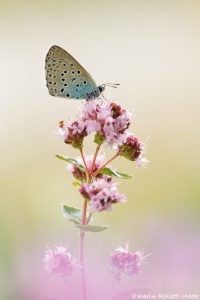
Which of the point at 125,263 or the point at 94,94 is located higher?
the point at 94,94

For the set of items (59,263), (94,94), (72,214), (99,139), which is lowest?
(59,263)

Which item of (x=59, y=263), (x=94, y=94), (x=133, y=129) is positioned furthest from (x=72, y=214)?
(x=133, y=129)

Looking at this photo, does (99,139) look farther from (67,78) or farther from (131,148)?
(67,78)

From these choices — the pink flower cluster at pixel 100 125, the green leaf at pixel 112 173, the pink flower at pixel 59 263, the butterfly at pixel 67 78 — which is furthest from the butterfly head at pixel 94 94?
the pink flower at pixel 59 263

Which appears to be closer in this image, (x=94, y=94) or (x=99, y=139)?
(x=99, y=139)

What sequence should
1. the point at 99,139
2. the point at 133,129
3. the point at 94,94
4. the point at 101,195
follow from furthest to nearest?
the point at 133,129, the point at 94,94, the point at 99,139, the point at 101,195

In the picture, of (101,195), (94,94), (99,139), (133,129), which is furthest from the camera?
(133,129)

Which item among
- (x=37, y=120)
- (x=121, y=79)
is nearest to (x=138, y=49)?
(x=121, y=79)
